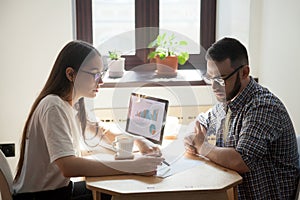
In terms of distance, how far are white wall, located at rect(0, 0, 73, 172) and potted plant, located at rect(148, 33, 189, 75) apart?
606 millimetres

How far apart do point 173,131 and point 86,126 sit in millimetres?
470

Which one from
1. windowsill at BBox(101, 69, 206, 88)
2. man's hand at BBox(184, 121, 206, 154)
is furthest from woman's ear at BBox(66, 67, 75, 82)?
windowsill at BBox(101, 69, 206, 88)

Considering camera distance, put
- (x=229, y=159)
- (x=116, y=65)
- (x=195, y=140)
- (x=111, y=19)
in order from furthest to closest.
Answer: (x=111, y=19), (x=116, y=65), (x=195, y=140), (x=229, y=159)

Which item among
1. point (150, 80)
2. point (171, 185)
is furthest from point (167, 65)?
point (171, 185)

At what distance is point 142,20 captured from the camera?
332cm

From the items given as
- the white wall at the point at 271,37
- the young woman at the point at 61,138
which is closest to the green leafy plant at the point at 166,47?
the white wall at the point at 271,37

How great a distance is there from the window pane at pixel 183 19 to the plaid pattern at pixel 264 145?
1.43 m

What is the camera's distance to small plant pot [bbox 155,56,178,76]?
10.0 ft

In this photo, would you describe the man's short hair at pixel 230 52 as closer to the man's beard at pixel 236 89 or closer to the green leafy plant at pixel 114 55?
the man's beard at pixel 236 89

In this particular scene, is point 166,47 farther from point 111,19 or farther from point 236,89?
point 236,89

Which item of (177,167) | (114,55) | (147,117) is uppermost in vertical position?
(114,55)

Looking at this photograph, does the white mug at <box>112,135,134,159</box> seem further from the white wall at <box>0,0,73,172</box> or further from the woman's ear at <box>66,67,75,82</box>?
the white wall at <box>0,0,73,172</box>

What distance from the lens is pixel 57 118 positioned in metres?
1.75

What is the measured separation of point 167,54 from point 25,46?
0.94 metres
